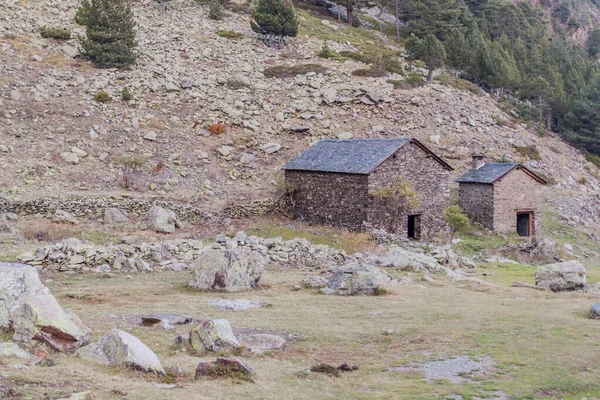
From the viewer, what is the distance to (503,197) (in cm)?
4072

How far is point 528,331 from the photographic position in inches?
672

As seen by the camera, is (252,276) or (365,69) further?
(365,69)

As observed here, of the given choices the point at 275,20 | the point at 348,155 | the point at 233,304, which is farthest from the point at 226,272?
the point at 275,20

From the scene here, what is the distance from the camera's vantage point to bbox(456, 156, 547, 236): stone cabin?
4044 centimetres

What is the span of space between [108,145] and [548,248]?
29.8 m

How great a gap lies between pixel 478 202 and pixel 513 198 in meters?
2.27

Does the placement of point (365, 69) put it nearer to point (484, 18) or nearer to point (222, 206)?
point (222, 206)

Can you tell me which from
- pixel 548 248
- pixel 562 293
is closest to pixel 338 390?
pixel 562 293

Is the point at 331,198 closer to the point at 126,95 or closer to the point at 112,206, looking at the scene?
the point at 112,206

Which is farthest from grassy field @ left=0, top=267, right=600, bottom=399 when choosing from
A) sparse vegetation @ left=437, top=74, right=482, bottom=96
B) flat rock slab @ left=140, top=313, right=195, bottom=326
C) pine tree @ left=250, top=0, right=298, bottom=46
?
pine tree @ left=250, top=0, right=298, bottom=46

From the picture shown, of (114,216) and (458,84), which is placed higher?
(458,84)

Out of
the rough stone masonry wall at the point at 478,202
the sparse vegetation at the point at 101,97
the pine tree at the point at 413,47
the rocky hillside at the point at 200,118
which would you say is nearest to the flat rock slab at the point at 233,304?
the rocky hillside at the point at 200,118

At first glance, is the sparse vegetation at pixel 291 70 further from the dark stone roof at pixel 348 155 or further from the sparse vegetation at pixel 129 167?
the sparse vegetation at pixel 129 167

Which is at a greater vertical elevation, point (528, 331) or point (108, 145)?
point (108, 145)
